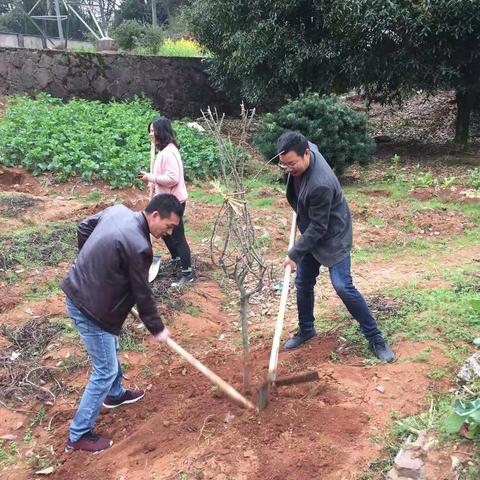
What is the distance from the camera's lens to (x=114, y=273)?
3.02 meters

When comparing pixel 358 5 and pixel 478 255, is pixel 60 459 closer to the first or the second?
pixel 478 255

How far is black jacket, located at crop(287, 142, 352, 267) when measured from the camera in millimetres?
3600

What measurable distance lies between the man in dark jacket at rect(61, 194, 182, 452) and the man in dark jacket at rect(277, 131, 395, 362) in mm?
954

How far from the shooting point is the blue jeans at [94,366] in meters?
3.21

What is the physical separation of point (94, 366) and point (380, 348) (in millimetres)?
1992

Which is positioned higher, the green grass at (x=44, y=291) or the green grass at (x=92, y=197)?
the green grass at (x=92, y=197)

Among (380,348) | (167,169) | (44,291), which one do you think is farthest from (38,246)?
(380,348)

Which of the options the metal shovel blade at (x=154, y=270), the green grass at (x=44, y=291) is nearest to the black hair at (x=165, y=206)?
the metal shovel blade at (x=154, y=270)

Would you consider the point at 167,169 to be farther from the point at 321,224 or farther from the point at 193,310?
the point at 321,224

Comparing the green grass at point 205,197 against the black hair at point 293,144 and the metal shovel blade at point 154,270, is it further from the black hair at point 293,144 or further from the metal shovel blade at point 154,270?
the black hair at point 293,144

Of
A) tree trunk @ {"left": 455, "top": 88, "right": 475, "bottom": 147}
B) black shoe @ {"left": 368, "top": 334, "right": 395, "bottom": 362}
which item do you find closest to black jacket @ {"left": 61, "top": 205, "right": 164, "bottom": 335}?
black shoe @ {"left": 368, "top": 334, "right": 395, "bottom": 362}

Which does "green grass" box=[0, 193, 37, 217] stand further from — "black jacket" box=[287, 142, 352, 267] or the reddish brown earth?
"black jacket" box=[287, 142, 352, 267]

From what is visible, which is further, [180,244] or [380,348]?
[180,244]

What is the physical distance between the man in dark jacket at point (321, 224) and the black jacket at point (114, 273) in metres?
1.09
